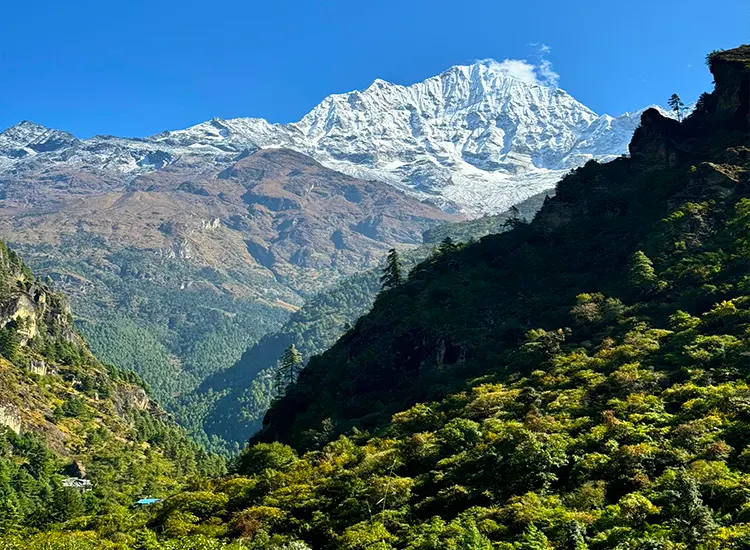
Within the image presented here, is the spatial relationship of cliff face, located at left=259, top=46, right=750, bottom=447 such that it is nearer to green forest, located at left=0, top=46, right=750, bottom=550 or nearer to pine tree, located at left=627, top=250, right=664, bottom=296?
green forest, located at left=0, top=46, right=750, bottom=550

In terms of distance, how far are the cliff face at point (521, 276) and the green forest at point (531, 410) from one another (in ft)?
1.33

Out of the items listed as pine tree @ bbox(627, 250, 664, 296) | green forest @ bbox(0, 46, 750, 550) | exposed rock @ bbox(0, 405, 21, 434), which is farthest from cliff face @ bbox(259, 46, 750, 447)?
exposed rock @ bbox(0, 405, 21, 434)

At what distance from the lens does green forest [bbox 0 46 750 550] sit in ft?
146

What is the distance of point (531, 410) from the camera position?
6241 cm

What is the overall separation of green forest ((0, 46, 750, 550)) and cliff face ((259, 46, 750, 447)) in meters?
0.41

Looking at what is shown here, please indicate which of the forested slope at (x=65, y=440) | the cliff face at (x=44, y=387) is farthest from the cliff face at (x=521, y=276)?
the cliff face at (x=44, y=387)

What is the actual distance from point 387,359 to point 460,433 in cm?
3786

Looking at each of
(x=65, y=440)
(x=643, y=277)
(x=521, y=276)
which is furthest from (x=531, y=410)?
(x=65, y=440)

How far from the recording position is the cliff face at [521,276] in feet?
293

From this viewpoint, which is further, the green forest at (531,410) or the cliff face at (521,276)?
the cliff face at (521,276)

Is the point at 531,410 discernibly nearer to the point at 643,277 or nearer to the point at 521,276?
the point at 643,277

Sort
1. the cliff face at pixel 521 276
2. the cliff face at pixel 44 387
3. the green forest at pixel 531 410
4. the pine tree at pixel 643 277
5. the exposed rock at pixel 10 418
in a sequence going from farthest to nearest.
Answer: the cliff face at pixel 44 387
the exposed rock at pixel 10 418
the cliff face at pixel 521 276
the pine tree at pixel 643 277
the green forest at pixel 531 410

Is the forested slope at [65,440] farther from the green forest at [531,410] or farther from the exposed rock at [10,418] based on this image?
the green forest at [531,410]

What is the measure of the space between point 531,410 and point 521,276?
43534 millimetres
